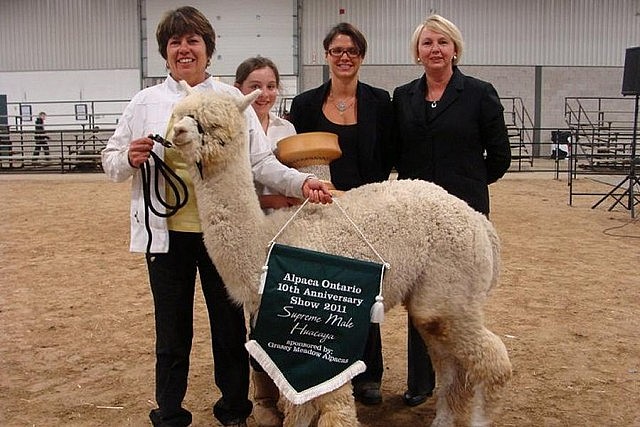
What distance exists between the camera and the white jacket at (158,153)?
2.81 m

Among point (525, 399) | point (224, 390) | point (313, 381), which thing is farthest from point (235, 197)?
point (525, 399)

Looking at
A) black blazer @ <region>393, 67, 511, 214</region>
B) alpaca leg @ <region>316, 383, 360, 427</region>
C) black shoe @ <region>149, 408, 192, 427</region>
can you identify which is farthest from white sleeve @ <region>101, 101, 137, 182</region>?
black blazer @ <region>393, 67, 511, 214</region>

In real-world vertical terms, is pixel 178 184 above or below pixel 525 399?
above

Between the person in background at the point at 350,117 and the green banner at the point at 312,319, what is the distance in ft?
2.25

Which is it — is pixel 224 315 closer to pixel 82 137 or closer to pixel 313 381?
pixel 313 381

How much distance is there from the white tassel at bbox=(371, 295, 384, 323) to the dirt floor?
3.45 feet

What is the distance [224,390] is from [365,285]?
3.43 feet

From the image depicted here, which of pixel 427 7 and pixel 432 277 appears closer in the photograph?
pixel 432 277

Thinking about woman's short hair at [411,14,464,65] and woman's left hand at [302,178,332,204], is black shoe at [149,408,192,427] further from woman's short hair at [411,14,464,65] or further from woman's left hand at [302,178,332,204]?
woman's short hair at [411,14,464,65]

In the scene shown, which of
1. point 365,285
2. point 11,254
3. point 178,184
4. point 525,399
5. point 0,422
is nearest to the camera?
point 365,285

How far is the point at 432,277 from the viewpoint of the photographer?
8.96ft

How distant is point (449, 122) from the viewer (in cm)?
322

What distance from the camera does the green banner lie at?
2.59 meters

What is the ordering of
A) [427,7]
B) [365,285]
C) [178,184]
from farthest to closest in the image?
1. [427,7]
2. [178,184]
3. [365,285]
